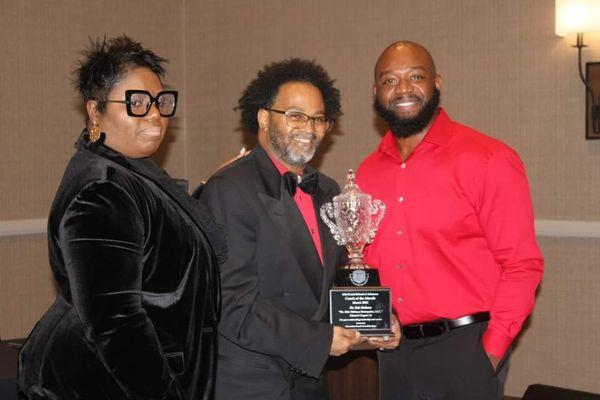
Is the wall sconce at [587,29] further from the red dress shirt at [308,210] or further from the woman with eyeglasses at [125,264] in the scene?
the woman with eyeglasses at [125,264]

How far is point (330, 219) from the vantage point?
2988mm

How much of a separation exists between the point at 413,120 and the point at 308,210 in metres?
0.59

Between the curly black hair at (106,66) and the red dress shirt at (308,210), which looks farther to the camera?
the red dress shirt at (308,210)

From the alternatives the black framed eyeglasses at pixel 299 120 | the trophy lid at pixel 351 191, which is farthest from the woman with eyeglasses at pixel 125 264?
the trophy lid at pixel 351 191

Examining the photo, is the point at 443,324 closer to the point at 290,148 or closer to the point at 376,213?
the point at 376,213

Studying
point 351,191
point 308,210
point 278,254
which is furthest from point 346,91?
point 278,254

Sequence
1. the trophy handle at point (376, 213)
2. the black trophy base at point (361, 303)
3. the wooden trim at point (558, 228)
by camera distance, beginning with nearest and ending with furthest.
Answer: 1. the black trophy base at point (361, 303)
2. the trophy handle at point (376, 213)
3. the wooden trim at point (558, 228)

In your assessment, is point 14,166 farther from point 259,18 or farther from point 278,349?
point 278,349

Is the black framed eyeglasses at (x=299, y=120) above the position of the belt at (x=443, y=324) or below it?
above

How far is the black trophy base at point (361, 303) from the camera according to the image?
2.86 metres

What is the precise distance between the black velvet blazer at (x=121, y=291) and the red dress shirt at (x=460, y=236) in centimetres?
98

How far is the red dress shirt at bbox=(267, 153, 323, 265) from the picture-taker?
Result: 292cm

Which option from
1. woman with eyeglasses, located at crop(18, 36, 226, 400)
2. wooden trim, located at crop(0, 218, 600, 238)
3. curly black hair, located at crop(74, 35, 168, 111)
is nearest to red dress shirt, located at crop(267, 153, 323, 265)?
woman with eyeglasses, located at crop(18, 36, 226, 400)

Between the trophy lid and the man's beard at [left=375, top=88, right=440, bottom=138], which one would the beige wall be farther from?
the trophy lid
